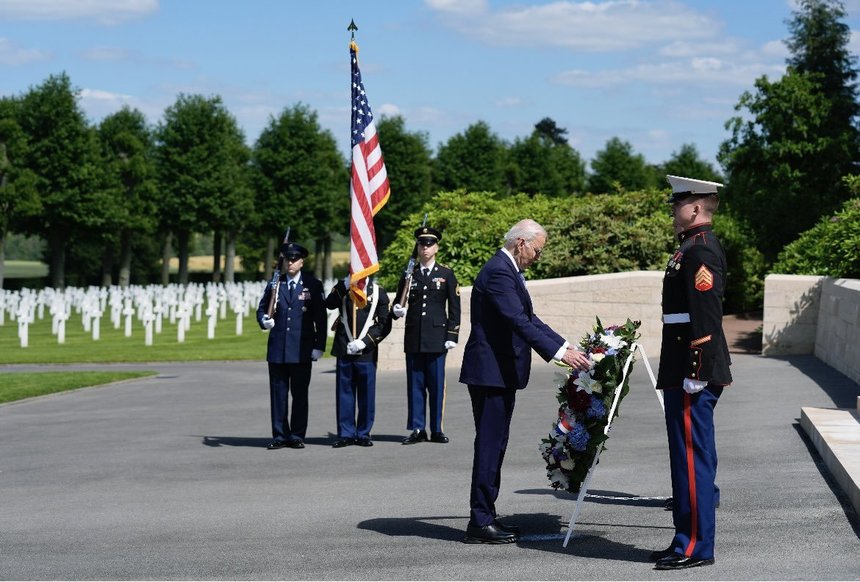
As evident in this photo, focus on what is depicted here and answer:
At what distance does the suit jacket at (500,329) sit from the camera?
6.85 metres

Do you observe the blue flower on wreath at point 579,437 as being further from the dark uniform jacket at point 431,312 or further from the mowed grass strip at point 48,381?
the mowed grass strip at point 48,381

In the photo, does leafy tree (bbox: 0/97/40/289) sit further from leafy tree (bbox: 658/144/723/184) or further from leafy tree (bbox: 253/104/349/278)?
leafy tree (bbox: 658/144/723/184)

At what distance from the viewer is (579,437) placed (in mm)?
6715

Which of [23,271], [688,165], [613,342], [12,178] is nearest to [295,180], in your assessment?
[12,178]

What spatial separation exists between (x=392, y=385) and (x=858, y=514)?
10045 millimetres

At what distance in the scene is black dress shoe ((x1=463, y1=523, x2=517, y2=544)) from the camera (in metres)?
6.77

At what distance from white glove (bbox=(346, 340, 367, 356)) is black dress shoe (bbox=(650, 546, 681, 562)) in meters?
5.51

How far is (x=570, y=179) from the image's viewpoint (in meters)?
86.8

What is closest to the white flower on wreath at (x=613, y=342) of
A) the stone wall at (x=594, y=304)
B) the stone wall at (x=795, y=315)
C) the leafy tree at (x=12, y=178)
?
the stone wall at (x=795, y=315)

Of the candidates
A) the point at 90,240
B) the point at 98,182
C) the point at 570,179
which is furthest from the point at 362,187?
the point at 570,179

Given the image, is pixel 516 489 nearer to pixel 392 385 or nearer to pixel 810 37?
pixel 392 385

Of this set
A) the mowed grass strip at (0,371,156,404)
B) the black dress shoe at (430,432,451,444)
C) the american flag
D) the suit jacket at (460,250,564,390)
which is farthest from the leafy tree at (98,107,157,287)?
the suit jacket at (460,250,564,390)

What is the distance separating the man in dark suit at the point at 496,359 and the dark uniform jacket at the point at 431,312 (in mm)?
4716

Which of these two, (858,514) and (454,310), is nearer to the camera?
(858,514)
